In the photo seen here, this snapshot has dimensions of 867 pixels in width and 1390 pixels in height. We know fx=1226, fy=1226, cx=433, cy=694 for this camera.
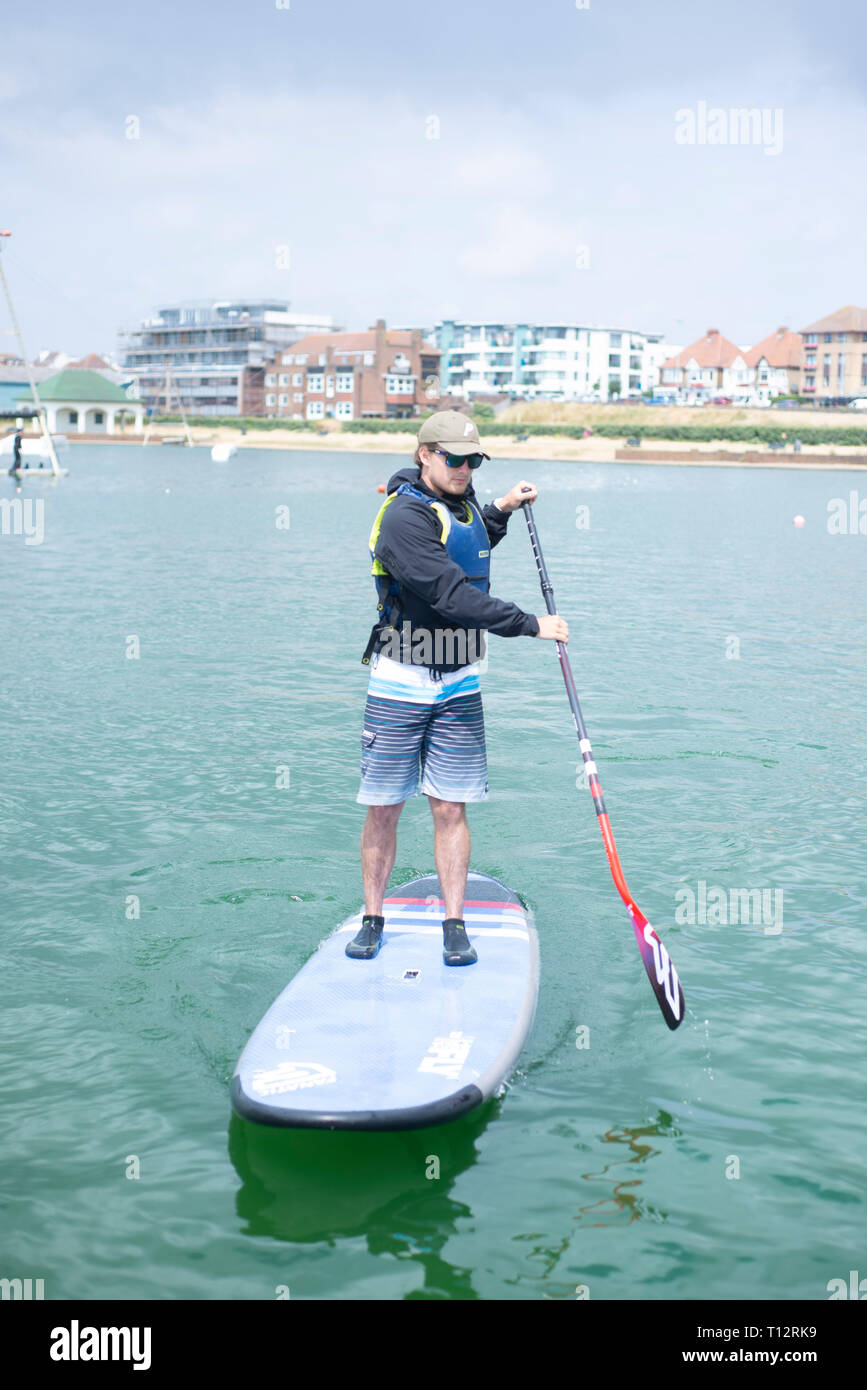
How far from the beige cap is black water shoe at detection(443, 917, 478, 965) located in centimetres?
267

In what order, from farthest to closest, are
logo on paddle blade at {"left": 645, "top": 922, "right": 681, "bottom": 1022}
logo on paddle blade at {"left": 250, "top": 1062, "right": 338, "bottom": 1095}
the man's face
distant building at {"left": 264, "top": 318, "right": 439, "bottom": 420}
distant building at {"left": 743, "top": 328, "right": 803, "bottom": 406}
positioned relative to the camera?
distant building at {"left": 743, "top": 328, "right": 803, "bottom": 406} < distant building at {"left": 264, "top": 318, "right": 439, "bottom": 420} < logo on paddle blade at {"left": 645, "top": 922, "right": 681, "bottom": 1022} < the man's face < logo on paddle blade at {"left": 250, "top": 1062, "right": 338, "bottom": 1095}

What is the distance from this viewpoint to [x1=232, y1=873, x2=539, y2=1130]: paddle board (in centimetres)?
546

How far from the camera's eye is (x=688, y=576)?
104 feet

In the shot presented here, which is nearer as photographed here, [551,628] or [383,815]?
[551,628]

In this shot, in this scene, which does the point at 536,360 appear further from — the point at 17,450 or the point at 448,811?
the point at 448,811

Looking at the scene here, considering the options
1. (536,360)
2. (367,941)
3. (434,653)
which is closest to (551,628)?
(434,653)

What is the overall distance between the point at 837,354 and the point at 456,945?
161206 mm

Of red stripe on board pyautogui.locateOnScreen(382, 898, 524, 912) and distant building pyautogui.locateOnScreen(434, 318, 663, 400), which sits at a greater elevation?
distant building pyautogui.locateOnScreen(434, 318, 663, 400)

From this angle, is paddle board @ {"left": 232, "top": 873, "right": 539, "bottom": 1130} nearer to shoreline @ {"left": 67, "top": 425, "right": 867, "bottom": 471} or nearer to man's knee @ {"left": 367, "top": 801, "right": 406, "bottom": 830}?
man's knee @ {"left": 367, "top": 801, "right": 406, "bottom": 830}

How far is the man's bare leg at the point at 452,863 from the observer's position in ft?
23.0

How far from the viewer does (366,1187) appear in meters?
5.47

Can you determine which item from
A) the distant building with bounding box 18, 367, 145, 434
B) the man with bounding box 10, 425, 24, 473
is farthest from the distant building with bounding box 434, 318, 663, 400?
the man with bounding box 10, 425, 24, 473
